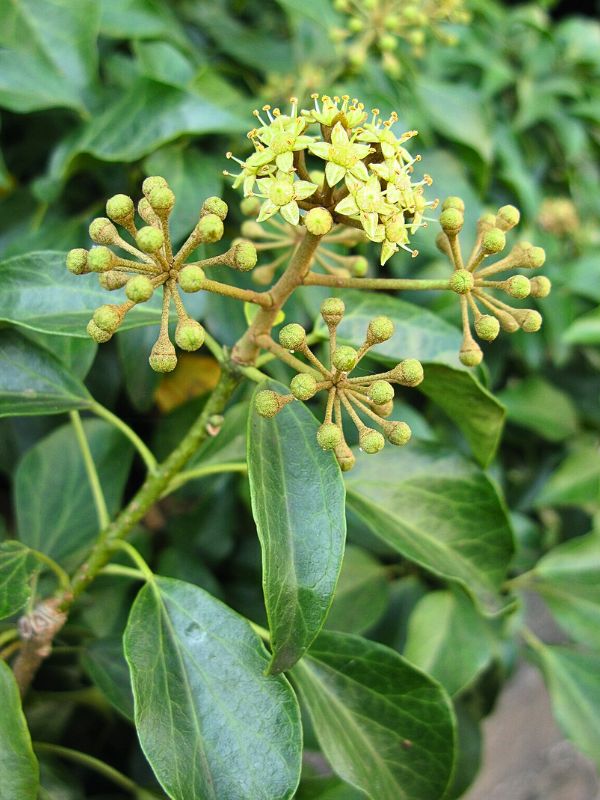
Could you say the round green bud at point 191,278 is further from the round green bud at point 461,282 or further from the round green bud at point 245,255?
the round green bud at point 461,282

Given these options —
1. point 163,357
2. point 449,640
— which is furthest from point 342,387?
point 449,640

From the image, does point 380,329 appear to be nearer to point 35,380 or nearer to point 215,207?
point 215,207

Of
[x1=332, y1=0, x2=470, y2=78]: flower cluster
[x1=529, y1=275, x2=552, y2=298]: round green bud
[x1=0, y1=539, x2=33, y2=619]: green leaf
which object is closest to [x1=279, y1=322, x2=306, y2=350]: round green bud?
Result: [x1=529, y1=275, x2=552, y2=298]: round green bud

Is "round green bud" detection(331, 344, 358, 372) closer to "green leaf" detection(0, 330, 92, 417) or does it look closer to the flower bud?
the flower bud

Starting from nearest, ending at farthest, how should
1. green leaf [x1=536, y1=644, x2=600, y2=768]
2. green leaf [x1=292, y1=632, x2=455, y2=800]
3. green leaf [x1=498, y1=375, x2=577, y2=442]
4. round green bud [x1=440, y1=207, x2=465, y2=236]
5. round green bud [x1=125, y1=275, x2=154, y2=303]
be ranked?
round green bud [x1=125, y1=275, x2=154, y2=303] → round green bud [x1=440, y1=207, x2=465, y2=236] → green leaf [x1=292, y1=632, x2=455, y2=800] → green leaf [x1=536, y1=644, x2=600, y2=768] → green leaf [x1=498, y1=375, x2=577, y2=442]

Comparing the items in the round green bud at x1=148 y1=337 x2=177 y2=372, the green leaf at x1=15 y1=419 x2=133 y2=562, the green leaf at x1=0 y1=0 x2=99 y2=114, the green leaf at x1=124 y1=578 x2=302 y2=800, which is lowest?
the green leaf at x1=15 y1=419 x2=133 y2=562
